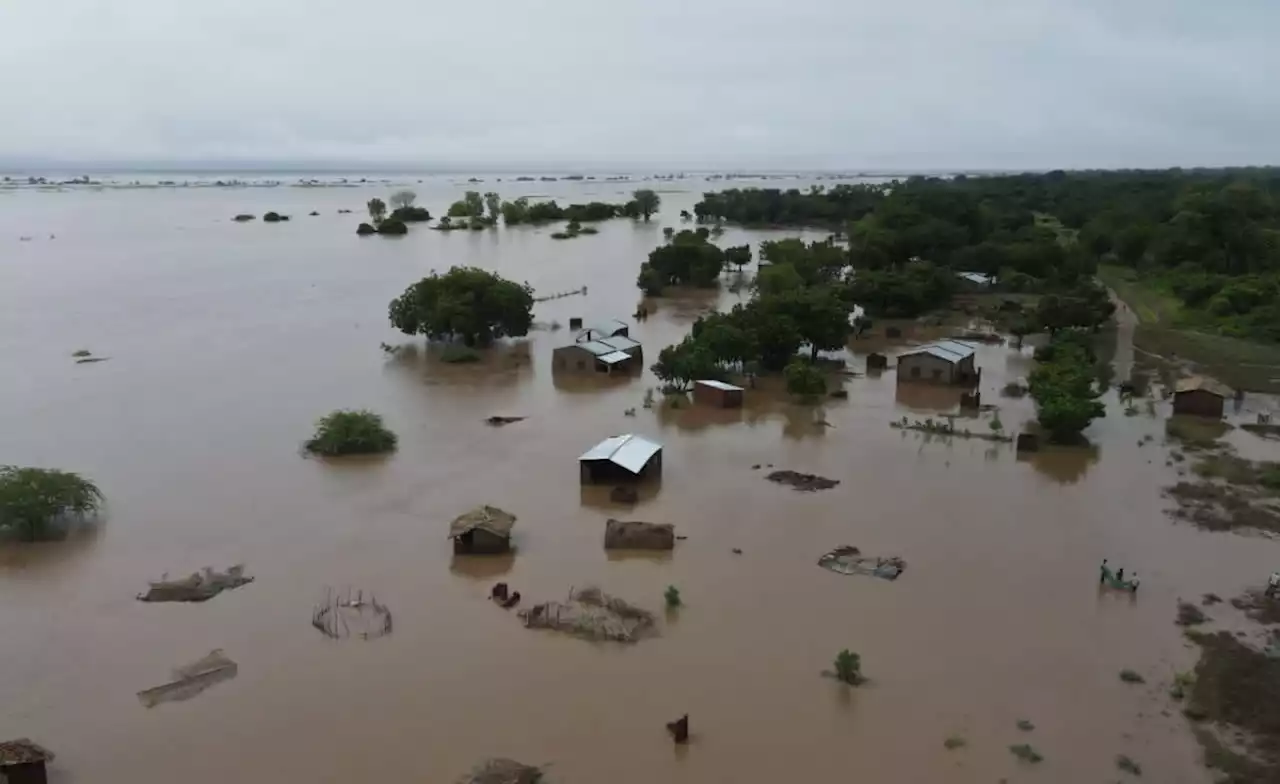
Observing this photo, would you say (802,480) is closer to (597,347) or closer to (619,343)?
(597,347)

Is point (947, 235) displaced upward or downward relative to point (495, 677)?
upward

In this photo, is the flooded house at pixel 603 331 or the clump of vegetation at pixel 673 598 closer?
the clump of vegetation at pixel 673 598

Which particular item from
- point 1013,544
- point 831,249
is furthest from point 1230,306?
point 1013,544

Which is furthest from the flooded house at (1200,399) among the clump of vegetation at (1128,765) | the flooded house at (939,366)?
the clump of vegetation at (1128,765)

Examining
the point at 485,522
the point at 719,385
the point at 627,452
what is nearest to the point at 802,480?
the point at 627,452

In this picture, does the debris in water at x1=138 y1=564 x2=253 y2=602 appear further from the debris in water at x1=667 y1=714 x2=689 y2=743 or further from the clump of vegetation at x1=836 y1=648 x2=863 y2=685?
the clump of vegetation at x1=836 y1=648 x2=863 y2=685

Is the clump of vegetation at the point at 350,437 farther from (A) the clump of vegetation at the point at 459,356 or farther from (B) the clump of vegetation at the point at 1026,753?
(B) the clump of vegetation at the point at 1026,753

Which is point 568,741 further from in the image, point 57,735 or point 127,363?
point 127,363
